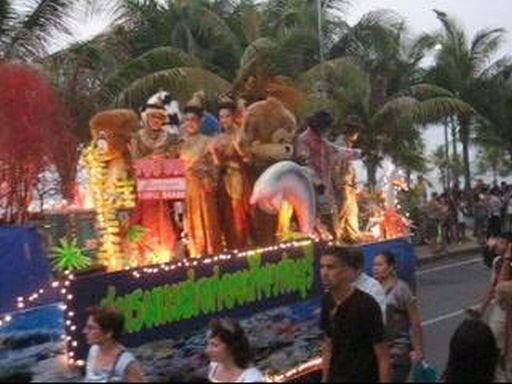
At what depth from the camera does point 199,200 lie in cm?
1084

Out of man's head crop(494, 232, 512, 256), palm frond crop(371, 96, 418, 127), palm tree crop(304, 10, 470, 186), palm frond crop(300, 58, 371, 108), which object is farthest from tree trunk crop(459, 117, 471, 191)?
man's head crop(494, 232, 512, 256)

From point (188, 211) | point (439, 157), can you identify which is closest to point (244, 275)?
point (188, 211)

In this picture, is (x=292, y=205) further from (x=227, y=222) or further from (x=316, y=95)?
(x=316, y=95)

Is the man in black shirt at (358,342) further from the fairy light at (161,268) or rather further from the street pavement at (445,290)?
the street pavement at (445,290)

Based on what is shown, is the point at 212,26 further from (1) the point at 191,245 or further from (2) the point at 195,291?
(2) the point at 195,291

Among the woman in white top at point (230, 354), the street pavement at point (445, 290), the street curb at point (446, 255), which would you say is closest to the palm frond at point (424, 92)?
the street pavement at point (445, 290)

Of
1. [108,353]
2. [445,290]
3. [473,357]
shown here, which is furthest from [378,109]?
[473,357]

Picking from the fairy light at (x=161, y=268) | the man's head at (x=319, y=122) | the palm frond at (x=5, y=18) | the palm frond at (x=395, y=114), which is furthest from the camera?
the palm frond at (x=395, y=114)

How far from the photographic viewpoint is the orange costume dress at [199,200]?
10.8 metres

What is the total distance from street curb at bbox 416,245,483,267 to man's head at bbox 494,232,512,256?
55.5 ft

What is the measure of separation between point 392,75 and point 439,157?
86.0ft

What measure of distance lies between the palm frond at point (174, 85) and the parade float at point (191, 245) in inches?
345

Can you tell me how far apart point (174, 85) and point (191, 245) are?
10.3 m

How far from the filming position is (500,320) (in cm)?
803
